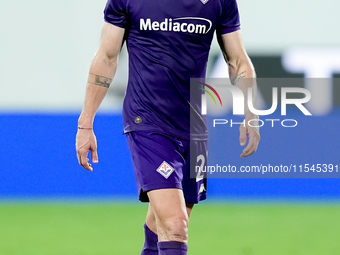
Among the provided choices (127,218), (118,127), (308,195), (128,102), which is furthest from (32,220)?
(128,102)

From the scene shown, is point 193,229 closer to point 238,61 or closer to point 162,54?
point 238,61

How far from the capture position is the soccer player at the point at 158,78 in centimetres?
316

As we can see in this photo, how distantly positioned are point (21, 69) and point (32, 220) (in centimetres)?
192

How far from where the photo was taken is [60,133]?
7.68 m

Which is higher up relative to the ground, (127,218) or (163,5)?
(163,5)

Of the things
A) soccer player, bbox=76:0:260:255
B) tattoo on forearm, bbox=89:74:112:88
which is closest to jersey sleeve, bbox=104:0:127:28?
soccer player, bbox=76:0:260:255

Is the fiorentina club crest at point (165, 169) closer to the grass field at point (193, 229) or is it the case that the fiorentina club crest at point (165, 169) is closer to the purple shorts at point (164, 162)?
the purple shorts at point (164, 162)

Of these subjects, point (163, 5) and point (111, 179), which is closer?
point (163, 5)

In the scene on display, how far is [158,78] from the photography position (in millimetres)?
3211

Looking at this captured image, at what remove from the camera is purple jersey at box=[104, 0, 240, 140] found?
3191 mm

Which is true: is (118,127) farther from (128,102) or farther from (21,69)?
(128,102)

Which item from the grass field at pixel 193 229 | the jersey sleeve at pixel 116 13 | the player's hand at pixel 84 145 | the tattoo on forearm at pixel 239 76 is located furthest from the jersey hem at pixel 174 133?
the grass field at pixel 193 229

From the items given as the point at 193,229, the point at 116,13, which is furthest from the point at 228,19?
the point at 193,229

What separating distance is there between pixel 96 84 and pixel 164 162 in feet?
1.98
